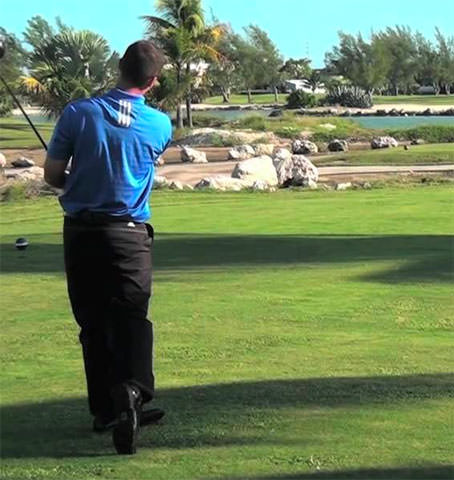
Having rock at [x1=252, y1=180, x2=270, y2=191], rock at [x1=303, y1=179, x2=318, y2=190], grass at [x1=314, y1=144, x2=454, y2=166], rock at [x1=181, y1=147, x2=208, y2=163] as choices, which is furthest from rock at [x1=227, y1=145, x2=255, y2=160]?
rock at [x1=252, y1=180, x2=270, y2=191]

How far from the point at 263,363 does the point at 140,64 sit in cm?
253

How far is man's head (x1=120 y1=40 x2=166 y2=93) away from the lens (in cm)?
505

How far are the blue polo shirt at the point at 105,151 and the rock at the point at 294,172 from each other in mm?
23274

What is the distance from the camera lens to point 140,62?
16.6ft

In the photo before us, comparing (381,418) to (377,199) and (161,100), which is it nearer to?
(377,199)

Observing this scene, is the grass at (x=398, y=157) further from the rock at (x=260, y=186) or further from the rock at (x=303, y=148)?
the rock at (x=260, y=186)

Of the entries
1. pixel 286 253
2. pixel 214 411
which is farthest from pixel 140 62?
pixel 286 253

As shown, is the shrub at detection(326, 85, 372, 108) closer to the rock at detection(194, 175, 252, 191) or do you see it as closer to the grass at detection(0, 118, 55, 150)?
the grass at detection(0, 118, 55, 150)

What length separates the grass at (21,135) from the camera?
54250 millimetres

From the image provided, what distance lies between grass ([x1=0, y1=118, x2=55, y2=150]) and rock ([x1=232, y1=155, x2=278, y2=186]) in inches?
784

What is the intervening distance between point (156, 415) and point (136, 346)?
406 mm

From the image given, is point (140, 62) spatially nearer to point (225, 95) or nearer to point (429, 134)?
point (429, 134)

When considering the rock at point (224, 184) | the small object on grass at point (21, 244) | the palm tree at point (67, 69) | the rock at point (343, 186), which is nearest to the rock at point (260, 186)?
the rock at point (224, 184)

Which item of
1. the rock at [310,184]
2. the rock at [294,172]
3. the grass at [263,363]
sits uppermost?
the grass at [263,363]
